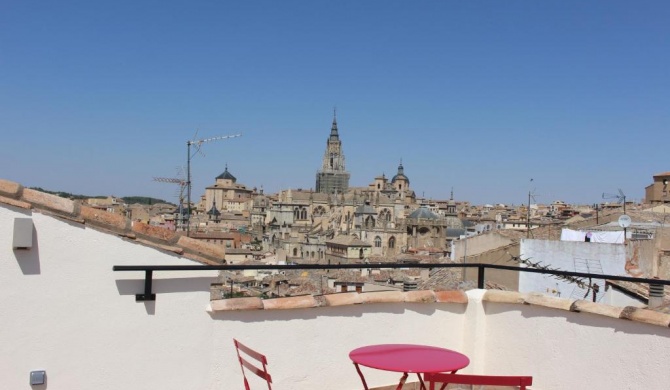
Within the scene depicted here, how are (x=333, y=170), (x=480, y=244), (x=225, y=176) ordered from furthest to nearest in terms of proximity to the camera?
(x=225, y=176), (x=333, y=170), (x=480, y=244)

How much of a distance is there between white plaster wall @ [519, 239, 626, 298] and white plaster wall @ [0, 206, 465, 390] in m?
12.7

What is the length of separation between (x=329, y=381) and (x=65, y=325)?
1.70 meters

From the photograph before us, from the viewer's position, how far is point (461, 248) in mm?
26500

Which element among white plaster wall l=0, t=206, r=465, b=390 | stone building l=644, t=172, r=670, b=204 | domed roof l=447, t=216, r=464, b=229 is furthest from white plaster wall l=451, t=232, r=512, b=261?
domed roof l=447, t=216, r=464, b=229

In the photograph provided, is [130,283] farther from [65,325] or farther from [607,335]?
[607,335]

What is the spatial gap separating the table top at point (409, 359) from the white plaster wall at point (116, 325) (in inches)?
26.8

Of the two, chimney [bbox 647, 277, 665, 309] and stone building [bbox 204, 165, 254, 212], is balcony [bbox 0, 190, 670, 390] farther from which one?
stone building [bbox 204, 165, 254, 212]

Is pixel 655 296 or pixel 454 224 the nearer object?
pixel 655 296

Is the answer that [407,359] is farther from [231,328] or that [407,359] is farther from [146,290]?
[146,290]

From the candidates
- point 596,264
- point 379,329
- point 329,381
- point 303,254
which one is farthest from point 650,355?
point 303,254

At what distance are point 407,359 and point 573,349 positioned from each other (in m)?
1.35

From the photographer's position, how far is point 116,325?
3.33m

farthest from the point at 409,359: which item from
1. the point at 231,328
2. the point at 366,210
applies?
the point at 366,210

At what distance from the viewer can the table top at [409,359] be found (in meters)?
3.03
